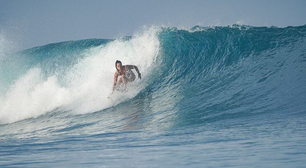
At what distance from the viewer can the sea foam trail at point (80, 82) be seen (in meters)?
11.6

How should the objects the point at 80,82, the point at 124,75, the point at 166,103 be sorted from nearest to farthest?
the point at 166,103 < the point at 124,75 < the point at 80,82

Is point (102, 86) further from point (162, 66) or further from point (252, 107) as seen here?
point (252, 107)

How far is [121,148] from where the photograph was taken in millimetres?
4668

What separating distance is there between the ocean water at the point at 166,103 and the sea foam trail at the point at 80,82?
0.05 meters

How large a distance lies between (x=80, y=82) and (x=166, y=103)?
548 centimetres

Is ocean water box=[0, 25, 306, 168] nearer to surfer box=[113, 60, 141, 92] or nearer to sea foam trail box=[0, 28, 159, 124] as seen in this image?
sea foam trail box=[0, 28, 159, 124]

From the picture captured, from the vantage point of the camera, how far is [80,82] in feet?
46.2

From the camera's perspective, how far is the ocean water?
4148mm

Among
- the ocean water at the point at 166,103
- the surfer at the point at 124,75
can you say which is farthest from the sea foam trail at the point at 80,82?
the surfer at the point at 124,75

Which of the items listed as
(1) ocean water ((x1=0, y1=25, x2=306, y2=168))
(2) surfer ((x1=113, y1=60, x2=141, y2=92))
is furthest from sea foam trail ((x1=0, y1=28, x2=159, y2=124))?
(2) surfer ((x1=113, y1=60, x2=141, y2=92))

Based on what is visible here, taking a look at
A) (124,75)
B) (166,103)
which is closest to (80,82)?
(124,75)

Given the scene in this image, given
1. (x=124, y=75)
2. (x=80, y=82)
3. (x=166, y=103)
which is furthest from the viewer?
(x=80, y=82)

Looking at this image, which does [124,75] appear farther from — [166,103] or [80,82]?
[80,82]

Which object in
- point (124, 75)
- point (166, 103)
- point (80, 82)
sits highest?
point (80, 82)
